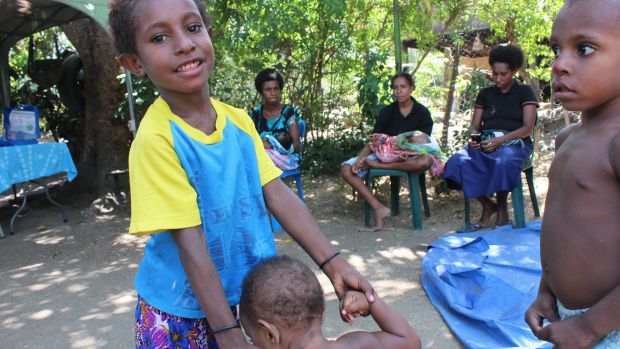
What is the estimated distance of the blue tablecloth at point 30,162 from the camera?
5660mm

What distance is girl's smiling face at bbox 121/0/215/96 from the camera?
1.37 meters

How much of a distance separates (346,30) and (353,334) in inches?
237

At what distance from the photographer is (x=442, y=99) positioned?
29.8 ft

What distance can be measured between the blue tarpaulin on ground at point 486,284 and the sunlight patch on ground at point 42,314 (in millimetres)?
2593

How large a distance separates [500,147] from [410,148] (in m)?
0.82

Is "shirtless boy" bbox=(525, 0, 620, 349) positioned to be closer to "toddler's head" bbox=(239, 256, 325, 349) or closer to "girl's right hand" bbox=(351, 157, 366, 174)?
"toddler's head" bbox=(239, 256, 325, 349)

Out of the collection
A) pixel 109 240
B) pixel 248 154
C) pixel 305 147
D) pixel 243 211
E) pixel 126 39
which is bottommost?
pixel 109 240

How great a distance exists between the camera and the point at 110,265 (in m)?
4.73

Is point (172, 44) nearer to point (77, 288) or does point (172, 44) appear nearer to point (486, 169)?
point (77, 288)

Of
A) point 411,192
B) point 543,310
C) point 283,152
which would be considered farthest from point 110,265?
point 543,310

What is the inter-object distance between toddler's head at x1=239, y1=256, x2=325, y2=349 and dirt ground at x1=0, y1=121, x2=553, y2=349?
5.88 feet

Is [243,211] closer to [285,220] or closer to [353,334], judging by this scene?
[285,220]

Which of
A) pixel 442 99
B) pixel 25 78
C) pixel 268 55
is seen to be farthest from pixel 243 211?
pixel 25 78

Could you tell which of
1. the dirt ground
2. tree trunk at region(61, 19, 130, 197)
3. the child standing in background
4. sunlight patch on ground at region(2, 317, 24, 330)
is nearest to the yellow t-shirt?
the child standing in background
